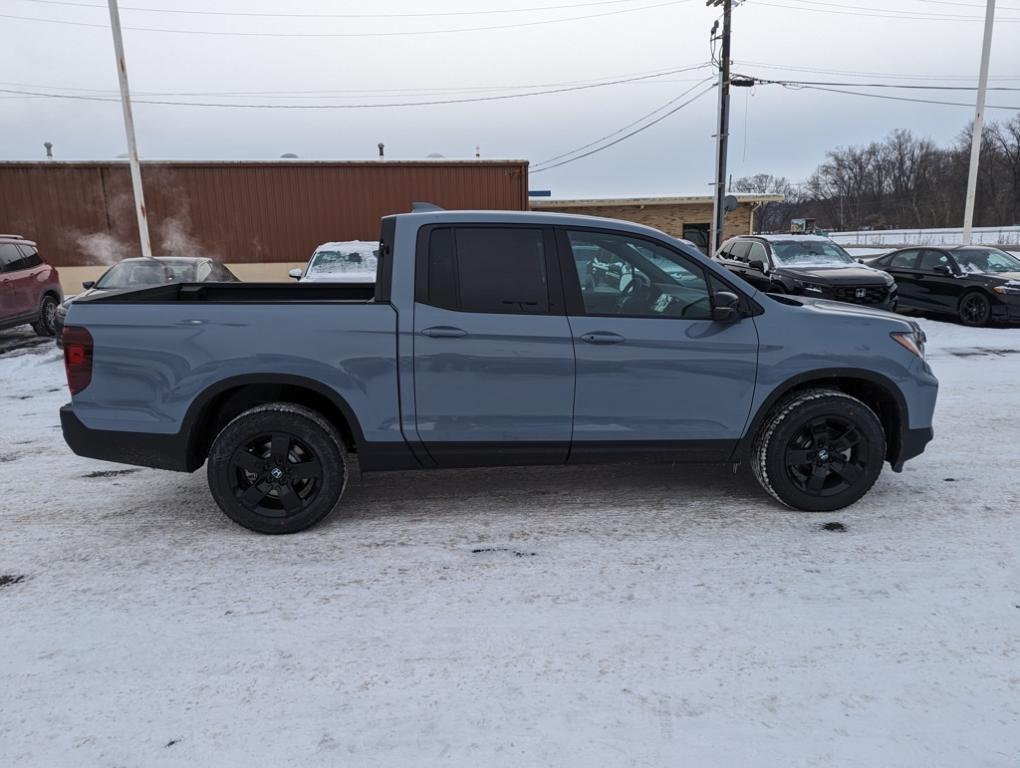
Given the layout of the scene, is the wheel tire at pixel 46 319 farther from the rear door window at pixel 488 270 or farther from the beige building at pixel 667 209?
the beige building at pixel 667 209

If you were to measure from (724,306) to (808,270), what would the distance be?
970cm

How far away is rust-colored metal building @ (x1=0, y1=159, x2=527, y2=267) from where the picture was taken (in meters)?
20.3

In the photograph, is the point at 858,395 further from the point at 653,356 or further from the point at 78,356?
the point at 78,356

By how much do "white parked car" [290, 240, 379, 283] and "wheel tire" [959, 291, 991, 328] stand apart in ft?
34.2

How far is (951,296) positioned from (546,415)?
12023 millimetres

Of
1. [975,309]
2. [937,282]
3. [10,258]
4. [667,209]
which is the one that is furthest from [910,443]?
[667,209]

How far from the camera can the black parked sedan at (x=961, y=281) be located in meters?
12.0

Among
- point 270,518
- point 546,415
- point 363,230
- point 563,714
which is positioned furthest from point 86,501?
point 363,230

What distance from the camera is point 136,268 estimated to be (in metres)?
11.3

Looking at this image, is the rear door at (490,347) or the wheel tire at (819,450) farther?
the wheel tire at (819,450)

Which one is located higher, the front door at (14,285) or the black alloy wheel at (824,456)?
the front door at (14,285)

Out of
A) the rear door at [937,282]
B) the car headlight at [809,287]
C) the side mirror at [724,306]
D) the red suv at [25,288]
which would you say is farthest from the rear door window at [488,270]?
the rear door at [937,282]

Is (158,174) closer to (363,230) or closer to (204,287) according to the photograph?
(363,230)

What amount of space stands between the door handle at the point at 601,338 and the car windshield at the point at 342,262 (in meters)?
7.30
